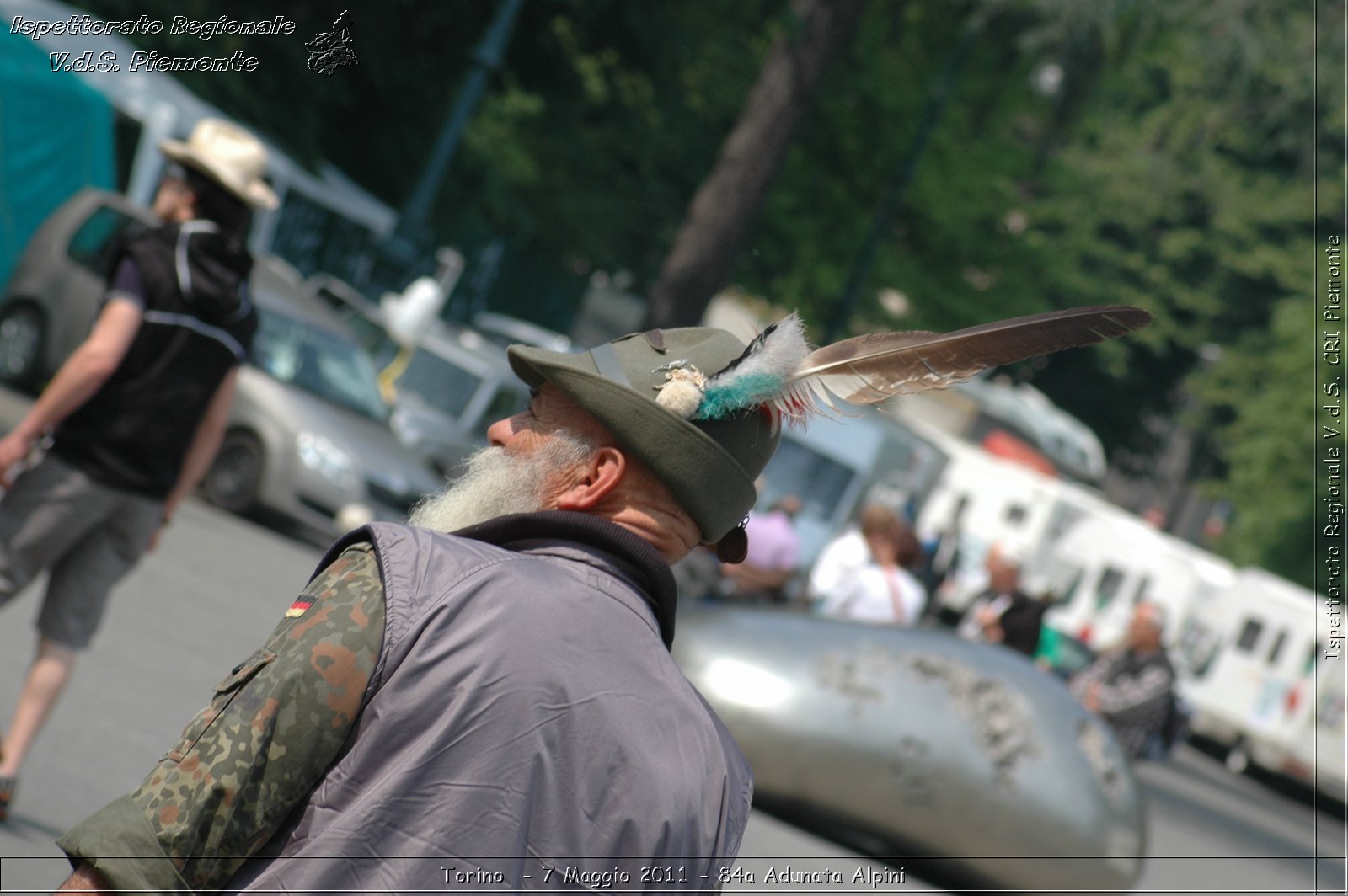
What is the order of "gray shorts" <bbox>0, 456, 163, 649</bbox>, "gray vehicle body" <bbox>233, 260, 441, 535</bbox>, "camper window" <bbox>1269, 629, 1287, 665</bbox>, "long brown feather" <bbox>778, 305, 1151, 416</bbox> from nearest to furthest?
"long brown feather" <bbox>778, 305, 1151, 416</bbox>
"gray shorts" <bbox>0, 456, 163, 649</bbox>
"gray vehicle body" <bbox>233, 260, 441, 535</bbox>
"camper window" <bbox>1269, 629, 1287, 665</bbox>

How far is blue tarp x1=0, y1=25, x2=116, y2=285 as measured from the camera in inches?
568

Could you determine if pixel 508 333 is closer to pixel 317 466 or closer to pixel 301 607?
pixel 317 466

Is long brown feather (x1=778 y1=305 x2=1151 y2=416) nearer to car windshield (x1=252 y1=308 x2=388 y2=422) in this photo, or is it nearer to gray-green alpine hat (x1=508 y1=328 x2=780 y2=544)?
gray-green alpine hat (x1=508 y1=328 x2=780 y2=544)

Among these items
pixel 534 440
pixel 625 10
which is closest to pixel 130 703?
pixel 534 440

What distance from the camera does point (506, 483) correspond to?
2.19 metres

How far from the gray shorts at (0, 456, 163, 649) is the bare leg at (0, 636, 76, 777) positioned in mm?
45

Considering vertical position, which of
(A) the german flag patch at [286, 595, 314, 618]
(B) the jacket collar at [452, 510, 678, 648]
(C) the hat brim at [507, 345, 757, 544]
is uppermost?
(C) the hat brim at [507, 345, 757, 544]

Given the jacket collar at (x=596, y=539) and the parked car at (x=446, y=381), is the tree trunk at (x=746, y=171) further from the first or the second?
the jacket collar at (x=596, y=539)

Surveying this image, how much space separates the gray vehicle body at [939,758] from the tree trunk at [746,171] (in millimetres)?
9629

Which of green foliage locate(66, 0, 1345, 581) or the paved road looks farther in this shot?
green foliage locate(66, 0, 1345, 581)

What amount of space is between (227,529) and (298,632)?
10.9 m

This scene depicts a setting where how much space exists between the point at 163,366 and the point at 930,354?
3137mm

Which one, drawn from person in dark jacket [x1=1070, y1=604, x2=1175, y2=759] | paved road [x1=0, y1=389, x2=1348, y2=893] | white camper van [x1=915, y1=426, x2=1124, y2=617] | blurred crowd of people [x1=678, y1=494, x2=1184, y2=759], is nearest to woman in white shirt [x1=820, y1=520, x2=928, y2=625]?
blurred crowd of people [x1=678, y1=494, x2=1184, y2=759]

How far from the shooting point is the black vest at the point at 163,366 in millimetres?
4727
